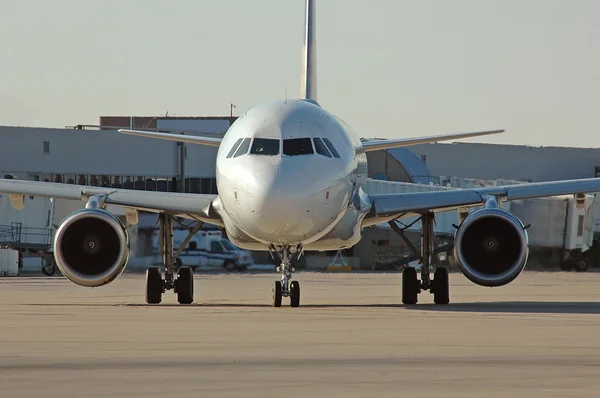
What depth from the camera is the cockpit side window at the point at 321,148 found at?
21500mm

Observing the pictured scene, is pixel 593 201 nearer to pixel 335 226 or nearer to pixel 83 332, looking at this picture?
pixel 335 226

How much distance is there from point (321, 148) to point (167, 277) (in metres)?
5.11

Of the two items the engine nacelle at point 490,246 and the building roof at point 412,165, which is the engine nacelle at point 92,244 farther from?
the building roof at point 412,165

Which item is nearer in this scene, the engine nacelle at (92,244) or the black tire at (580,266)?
Result: the engine nacelle at (92,244)

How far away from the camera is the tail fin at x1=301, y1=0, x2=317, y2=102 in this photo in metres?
30.8

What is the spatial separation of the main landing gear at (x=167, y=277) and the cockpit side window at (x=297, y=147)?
13.7 feet

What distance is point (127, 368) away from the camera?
1115 centimetres

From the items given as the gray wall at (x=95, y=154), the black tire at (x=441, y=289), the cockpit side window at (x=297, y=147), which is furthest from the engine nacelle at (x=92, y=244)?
the gray wall at (x=95, y=154)

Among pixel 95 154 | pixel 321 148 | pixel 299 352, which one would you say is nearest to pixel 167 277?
pixel 321 148

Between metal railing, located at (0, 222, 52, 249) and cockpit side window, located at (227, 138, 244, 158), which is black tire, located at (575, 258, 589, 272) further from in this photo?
cockpit side window, located at (227, 138, 244, 158)

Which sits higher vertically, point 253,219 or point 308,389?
point 253,219

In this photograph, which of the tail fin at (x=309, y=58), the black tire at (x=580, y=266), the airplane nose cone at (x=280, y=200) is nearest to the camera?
the airplane nose cone at (x=280, y=200)

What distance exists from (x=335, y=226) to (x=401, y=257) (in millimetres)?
Result: 45406

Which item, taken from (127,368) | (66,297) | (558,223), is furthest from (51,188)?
(558,223)
